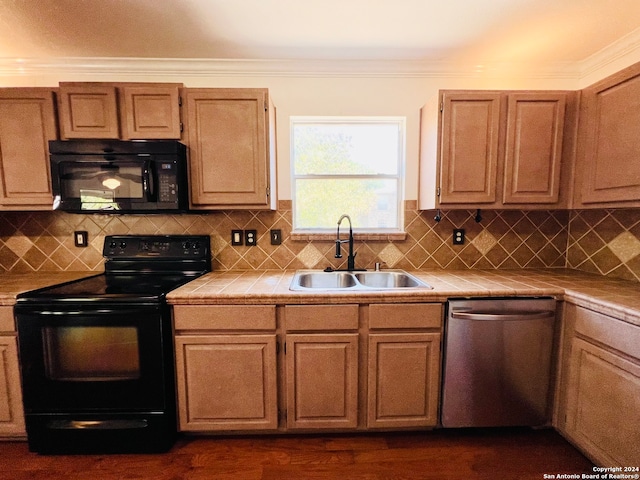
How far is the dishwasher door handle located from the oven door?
1.64 meters

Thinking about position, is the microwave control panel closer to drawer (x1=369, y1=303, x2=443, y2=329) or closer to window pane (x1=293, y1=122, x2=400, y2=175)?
window pane (x1=293, y1=122, x2=400, y2=175)

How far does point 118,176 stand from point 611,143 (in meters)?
2.95

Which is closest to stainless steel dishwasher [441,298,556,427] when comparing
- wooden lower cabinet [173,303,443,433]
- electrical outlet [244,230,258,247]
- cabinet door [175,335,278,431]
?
wooden lower cabinet [173,303,443,433]

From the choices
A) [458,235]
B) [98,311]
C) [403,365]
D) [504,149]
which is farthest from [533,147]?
[98,311]

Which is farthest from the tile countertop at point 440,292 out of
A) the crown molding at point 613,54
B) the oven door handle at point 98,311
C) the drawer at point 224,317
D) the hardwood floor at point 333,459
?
the crown molding at point 613,54

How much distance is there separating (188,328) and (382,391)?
1.16 meters

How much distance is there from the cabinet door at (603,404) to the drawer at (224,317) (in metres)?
1.67

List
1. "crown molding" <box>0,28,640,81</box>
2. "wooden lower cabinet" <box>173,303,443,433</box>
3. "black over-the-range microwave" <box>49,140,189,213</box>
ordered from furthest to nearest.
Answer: "crown molding" <box>0,28,640,81</box> → "black over-the-range microwave" <box>49,140,189,213</box> → "wooden lower cabinet" <box>173,303,443,433</box>

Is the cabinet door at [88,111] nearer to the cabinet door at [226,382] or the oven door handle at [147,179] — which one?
the oven door handle at [147,179]

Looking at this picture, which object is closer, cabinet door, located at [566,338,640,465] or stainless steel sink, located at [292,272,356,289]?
cabinet door, located at [566,338,640,465]

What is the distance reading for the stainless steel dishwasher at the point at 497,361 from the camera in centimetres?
153

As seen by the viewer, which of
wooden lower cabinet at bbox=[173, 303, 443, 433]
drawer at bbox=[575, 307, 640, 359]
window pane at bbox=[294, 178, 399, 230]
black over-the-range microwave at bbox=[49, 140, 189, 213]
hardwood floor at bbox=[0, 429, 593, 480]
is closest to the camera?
drawer at bbox=[575, 307, 640, 359]

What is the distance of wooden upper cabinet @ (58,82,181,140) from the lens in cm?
169

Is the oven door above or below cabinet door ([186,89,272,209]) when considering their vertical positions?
below
